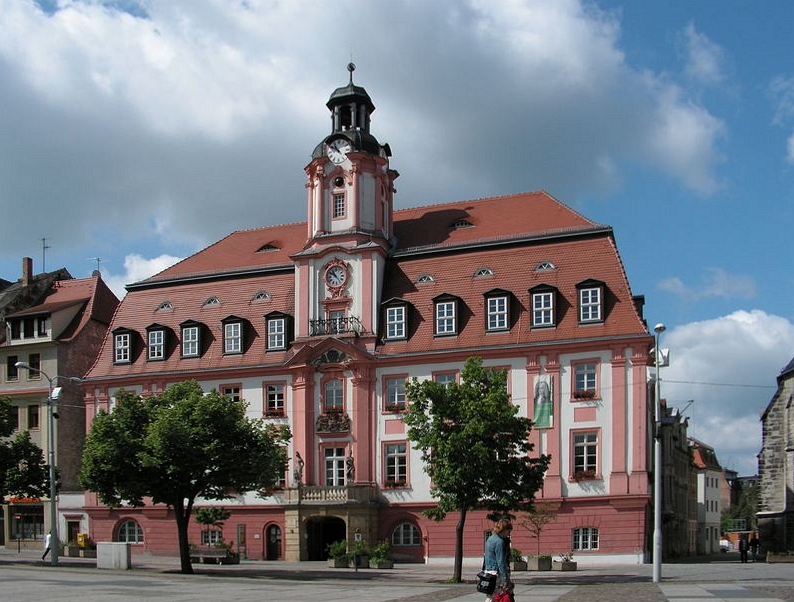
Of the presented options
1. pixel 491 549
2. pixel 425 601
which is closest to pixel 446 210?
pixel 425 601

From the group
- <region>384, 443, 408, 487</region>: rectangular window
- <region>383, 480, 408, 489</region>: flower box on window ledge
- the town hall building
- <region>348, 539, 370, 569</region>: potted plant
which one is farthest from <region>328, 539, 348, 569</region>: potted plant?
<region>384, 443, 408, 487</region>: rectangular window

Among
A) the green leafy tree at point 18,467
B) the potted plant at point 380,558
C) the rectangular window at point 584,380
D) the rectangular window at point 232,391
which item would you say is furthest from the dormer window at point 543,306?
the green leafy tree at point 18,467

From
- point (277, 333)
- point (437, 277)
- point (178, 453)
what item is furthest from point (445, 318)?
point (178, 453)

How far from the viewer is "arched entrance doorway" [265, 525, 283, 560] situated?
56812mm

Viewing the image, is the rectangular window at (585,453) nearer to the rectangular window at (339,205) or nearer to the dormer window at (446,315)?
the dormer window at (446,315)

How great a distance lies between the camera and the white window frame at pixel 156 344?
201 feet

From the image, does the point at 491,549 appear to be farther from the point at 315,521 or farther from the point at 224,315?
the point at 224,315

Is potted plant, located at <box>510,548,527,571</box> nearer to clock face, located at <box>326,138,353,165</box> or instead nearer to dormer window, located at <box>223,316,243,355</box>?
dormer window, located at <box>223,316,243,355</box>

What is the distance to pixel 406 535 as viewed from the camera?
5459cm

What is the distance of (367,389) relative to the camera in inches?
2202

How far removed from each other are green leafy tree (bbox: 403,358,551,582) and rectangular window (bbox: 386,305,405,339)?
595 inches

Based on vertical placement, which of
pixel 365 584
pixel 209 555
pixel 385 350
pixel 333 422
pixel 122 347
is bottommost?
pixel 209 555

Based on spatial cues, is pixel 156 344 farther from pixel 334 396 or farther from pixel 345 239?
pixel 345 239

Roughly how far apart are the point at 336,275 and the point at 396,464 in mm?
10506
